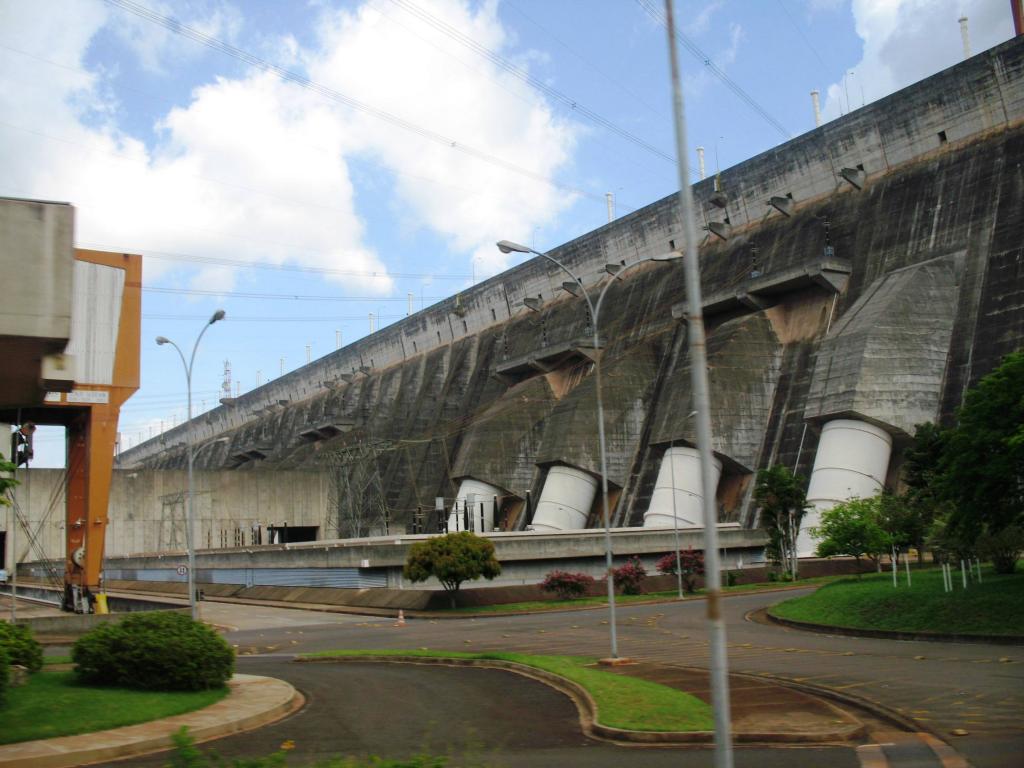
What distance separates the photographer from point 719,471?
42375 mm

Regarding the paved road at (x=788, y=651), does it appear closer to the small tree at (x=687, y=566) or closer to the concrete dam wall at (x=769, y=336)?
the small tree at (x=687, y=566)

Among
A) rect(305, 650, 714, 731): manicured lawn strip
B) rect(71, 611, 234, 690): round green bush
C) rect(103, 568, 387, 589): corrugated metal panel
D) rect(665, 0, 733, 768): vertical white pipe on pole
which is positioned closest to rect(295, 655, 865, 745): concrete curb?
rect(305, 650, 714, 731): manicured lawn strip

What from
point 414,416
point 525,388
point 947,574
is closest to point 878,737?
point 947,574

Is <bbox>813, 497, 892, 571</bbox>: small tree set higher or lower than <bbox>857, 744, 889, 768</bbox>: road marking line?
higher

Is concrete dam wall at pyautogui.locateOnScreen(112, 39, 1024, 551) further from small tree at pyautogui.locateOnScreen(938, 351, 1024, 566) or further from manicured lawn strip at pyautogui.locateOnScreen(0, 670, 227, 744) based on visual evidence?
manicured lawn strip at pyautogui.locateOnScreen(0, 670, 227, 744)

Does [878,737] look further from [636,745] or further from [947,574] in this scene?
[947,574]

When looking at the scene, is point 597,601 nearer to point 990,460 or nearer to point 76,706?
point 990,460

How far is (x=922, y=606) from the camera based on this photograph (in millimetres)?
19969

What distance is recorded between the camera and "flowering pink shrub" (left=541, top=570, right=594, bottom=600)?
3362 cm

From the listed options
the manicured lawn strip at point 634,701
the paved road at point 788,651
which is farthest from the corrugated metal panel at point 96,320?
the manicured lawn strip at point 634,701

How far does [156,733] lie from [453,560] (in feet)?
68.0

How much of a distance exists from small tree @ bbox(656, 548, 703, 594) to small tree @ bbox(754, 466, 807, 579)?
276cm

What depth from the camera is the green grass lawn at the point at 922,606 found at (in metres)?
18.0

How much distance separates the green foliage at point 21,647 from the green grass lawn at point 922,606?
50.9 ft
